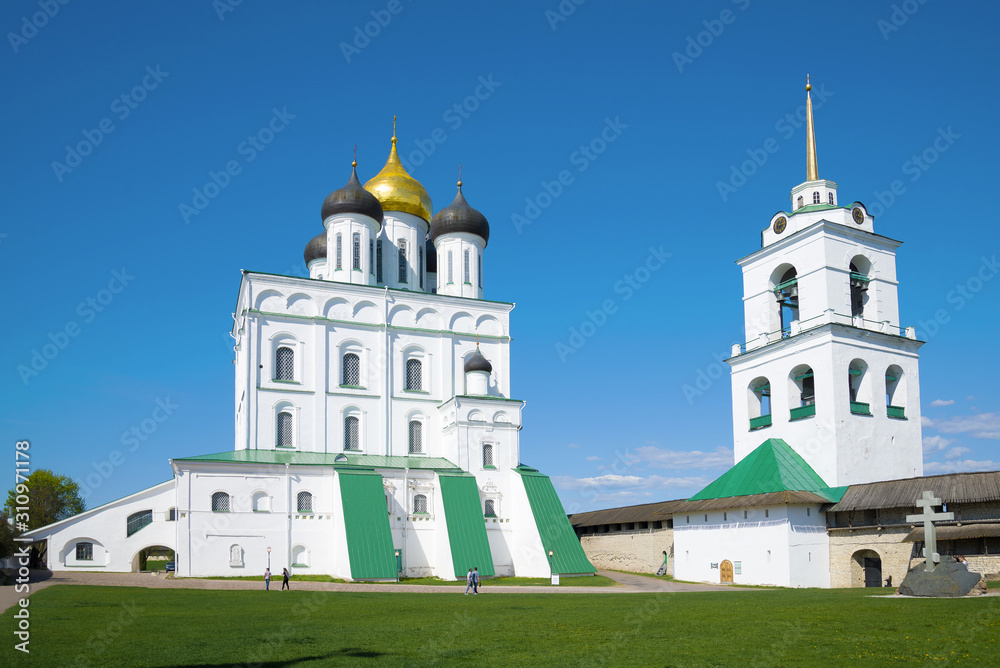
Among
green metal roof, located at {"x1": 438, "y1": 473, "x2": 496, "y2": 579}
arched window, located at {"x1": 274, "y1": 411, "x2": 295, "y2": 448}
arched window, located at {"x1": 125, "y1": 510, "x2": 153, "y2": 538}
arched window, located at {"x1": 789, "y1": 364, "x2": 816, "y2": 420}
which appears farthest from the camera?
arched window, located at {"x1": 274, "y1": 411, "x2": 295, "y2": 448}

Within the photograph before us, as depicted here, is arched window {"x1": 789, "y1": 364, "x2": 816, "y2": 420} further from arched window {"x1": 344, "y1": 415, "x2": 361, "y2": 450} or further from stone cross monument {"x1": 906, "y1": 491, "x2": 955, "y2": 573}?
arched window {"x1": 344, "y1": 415, "x2": 361, "y2": 450}

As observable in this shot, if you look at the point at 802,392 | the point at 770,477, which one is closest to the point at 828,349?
the point at 802,392

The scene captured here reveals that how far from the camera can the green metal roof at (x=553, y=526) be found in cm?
3153

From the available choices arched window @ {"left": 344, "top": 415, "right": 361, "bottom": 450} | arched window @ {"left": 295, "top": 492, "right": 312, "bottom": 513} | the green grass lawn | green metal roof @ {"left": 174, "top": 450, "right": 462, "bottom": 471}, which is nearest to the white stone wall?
Result: green metal roof @ {"left": 174, "top": 450, "right": 462, "bottom": 471}

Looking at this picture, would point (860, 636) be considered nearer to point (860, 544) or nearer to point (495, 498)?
point (860, 544)

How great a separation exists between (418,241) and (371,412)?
9.88 meters

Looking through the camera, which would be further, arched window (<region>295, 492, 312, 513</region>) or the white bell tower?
arched window (<region>295, 492, 312, 513</region>)

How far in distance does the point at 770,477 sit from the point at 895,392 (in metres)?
7.18

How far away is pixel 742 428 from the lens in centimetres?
3281

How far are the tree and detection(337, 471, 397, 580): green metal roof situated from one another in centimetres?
2466

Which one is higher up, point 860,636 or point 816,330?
point 816,330

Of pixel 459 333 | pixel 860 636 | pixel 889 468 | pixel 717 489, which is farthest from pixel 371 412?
pixel 860 636

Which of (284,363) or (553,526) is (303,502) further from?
(553,526)

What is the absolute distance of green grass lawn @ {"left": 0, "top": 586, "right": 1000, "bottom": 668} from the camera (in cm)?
1060
